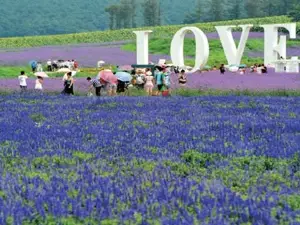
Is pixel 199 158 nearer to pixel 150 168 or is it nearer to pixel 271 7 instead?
pixel 150 168

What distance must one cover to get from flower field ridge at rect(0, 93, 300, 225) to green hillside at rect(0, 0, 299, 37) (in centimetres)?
11808

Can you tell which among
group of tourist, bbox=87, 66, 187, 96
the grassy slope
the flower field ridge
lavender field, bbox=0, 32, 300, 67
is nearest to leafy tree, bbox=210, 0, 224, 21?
the grassy slope

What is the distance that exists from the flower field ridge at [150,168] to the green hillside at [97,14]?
11808 cm

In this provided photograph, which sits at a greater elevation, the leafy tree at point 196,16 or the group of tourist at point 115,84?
the leafy tree at point 196,16

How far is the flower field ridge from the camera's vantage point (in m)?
5.19

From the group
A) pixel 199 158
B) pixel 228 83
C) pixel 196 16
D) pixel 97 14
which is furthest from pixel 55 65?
pixel 97 14

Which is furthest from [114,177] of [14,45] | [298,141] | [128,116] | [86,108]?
[14,45]

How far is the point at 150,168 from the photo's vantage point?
721 cm

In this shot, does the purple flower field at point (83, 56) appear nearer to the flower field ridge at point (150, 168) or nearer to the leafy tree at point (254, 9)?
the flower field ridge at point (150, 168)

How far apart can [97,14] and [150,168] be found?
611 ft

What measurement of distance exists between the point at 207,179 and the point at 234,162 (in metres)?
1.09

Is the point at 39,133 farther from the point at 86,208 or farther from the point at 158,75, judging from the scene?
Answer: the point at 158,75

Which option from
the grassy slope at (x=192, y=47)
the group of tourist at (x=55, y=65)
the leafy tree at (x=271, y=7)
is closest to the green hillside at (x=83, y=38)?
the grassy slope at (x=192, y=47)

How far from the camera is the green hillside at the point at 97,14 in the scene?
13700 centimetres
